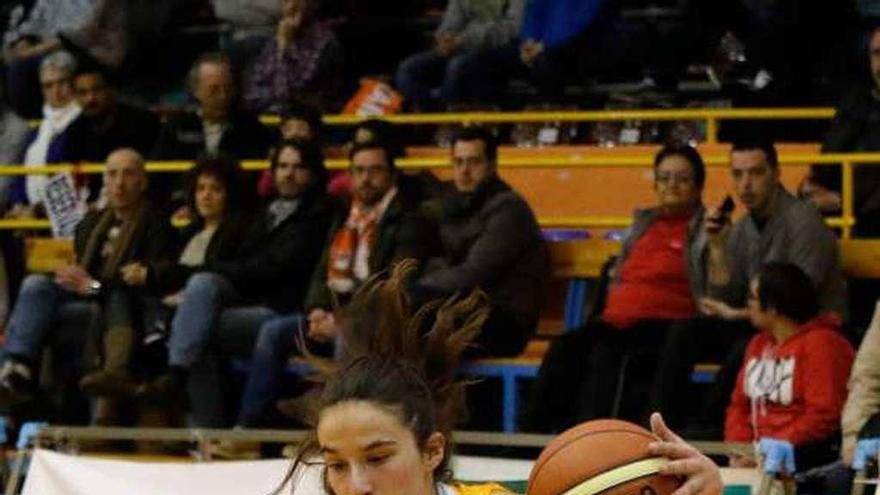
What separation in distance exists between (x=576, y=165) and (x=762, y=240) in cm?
165

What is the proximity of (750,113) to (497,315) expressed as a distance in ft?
6.25

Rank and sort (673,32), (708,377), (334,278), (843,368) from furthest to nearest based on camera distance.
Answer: (673,32)
(334,278)
(708,377)
(843,368)

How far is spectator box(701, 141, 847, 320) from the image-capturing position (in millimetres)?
10969

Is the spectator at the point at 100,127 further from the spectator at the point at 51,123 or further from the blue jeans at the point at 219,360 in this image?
the blue jeans at the point at 219,360

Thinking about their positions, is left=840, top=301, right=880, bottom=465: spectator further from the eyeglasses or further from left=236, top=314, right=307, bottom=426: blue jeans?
left=236, top=314, right=307, bottom=426: blue jeans

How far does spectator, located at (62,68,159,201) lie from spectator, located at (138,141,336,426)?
7.30 ft

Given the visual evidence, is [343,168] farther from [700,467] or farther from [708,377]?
[700,467]

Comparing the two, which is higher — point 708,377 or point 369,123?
point 369,123

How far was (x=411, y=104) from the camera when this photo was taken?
14.8 metres

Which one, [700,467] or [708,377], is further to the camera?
[708,377]

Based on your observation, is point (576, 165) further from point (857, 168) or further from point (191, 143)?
point (191, 143)

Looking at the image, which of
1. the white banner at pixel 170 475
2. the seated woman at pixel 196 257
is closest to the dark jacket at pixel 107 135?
the seated woman at pixel 196 257

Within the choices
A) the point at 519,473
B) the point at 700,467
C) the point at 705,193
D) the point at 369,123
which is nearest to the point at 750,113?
the point at 705,193

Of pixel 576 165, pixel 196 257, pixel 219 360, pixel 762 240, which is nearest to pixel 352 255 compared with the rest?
pixel 219 360
